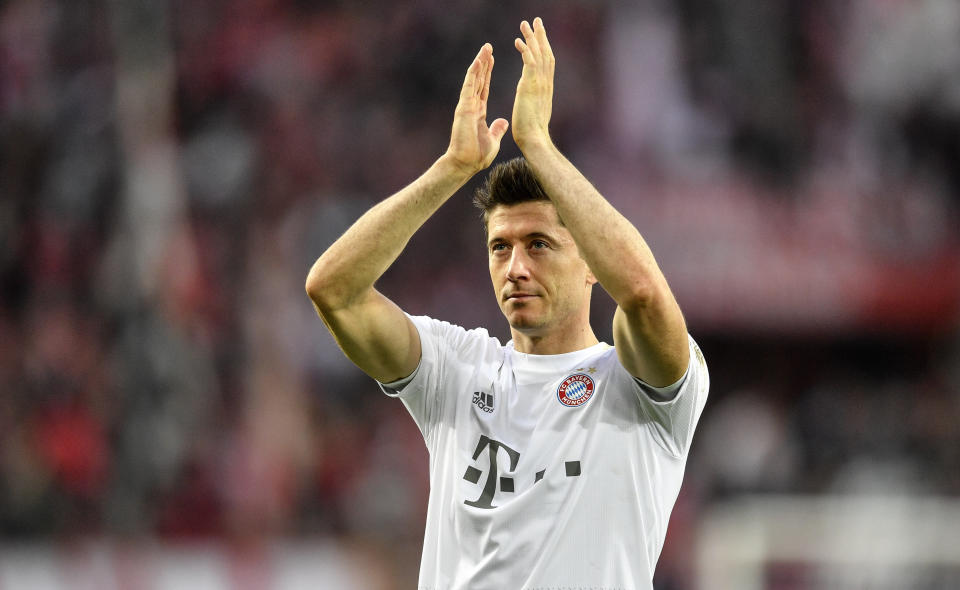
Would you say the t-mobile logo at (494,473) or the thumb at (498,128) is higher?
the thumb at (498,128)

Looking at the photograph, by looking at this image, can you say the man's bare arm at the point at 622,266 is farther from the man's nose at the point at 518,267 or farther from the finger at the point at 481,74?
the man's nose at the point at 518,267

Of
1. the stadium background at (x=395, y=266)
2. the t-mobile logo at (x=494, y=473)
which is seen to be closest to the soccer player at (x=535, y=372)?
the t-mobile logo at (x=494, y=473)

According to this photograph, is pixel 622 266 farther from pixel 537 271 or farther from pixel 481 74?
pixel 481 74

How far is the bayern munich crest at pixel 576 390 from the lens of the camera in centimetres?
382

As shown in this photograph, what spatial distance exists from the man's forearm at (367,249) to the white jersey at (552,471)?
412 mm

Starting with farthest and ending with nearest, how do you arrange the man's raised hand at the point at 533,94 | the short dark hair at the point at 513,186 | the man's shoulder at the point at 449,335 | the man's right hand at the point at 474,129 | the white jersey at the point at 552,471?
1. the man's shoulder at the point at 449,335
2. the short dark hair at the point at 513,186
3. the man's right hand at the point at 474,129
4. the man's raised hand at the point at 533,94
5. the white jersey at the point at 552,471

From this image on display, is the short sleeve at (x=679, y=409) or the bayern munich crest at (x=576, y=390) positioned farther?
the bayern munich crest at (x=576, y=390)

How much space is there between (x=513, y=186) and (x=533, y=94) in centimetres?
36

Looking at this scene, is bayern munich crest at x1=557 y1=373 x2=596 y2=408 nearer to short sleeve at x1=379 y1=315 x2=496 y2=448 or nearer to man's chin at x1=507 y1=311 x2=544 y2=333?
man's chin at x1=507 y1=311 x2=544 y2=333

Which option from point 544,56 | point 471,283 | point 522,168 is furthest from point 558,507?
point 471,283

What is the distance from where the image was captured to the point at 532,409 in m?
3.85

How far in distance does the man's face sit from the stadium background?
5.63 m

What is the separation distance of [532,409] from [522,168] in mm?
766

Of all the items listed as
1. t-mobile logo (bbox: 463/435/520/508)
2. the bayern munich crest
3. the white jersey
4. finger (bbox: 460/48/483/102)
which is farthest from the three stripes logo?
finger (bbox: 460/48/483/102)
